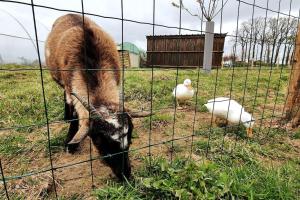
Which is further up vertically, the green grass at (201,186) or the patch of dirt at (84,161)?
the green grass at (201,186)

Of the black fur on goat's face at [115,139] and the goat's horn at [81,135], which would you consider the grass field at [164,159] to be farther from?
the goat's horn at [81,135]

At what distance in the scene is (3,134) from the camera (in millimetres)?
3691

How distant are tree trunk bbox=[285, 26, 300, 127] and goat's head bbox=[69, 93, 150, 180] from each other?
3075 millimetres

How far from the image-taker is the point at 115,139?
2.50 metres

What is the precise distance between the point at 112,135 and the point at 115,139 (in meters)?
0.05

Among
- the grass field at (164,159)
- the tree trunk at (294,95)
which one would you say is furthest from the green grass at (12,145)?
the tree trunk at (294,95)

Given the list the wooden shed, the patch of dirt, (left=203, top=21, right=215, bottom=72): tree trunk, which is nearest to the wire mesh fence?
the patch of dirt

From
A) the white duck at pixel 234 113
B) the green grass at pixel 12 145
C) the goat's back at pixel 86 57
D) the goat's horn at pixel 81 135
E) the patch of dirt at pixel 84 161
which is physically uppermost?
the goat's back at pixel 86 57

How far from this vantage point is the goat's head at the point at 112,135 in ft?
8.22

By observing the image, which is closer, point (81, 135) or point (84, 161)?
point (84, 161)

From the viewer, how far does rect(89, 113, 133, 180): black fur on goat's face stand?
250 centimetres

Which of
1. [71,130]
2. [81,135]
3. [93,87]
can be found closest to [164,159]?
[81,135]

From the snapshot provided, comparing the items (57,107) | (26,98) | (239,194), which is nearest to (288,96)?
(239,194)

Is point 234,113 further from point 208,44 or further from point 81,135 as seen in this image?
point 208,44
